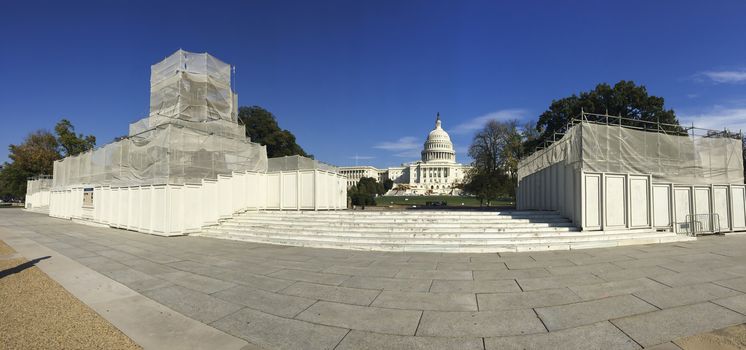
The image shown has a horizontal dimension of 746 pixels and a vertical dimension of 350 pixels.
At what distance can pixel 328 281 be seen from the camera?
6.70 metres

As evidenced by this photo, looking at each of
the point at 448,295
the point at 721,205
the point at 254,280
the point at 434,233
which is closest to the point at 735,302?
the point at 448,295

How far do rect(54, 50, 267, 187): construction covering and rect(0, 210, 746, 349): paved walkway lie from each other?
7439mm

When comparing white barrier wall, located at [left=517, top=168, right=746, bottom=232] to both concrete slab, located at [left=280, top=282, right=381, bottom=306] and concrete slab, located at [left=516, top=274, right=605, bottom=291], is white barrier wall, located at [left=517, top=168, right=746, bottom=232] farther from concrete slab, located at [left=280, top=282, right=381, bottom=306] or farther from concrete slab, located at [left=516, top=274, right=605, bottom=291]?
concrete slab, located at [left=280, top=282, right=381, bottom=306]

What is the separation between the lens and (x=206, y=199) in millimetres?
15266

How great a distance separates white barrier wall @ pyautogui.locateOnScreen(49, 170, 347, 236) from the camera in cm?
1442

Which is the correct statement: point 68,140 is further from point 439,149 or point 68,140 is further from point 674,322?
point 439,149

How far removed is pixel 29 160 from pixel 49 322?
57692 mm

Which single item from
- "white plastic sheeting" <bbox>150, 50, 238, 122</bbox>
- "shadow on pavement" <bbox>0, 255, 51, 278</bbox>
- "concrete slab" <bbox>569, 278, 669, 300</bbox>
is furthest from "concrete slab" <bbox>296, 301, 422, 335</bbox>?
"white plastic sheeting" <bbox>150, 50, 238, 122</bbox>

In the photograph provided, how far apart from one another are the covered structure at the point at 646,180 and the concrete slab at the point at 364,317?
31.4ft

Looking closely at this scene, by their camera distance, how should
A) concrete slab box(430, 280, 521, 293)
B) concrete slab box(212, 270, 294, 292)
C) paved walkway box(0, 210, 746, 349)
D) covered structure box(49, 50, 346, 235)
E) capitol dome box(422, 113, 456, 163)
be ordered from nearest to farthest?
paved walkway box(0, 210, 746, 349) < concrete slab box(430, 280, 521, 293) < concrete slab box(212, 270, 294, 292) < covered structure box(49, 50, 346, 235) < capitol dome box(422, 113, 456, 163)

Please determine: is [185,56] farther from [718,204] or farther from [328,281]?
[718,204]

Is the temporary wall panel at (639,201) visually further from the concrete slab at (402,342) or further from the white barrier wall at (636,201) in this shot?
the concrete slab at (402,342)

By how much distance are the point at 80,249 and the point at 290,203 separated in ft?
31.7

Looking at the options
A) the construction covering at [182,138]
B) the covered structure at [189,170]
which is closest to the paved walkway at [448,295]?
the covered structure at [189,170]
